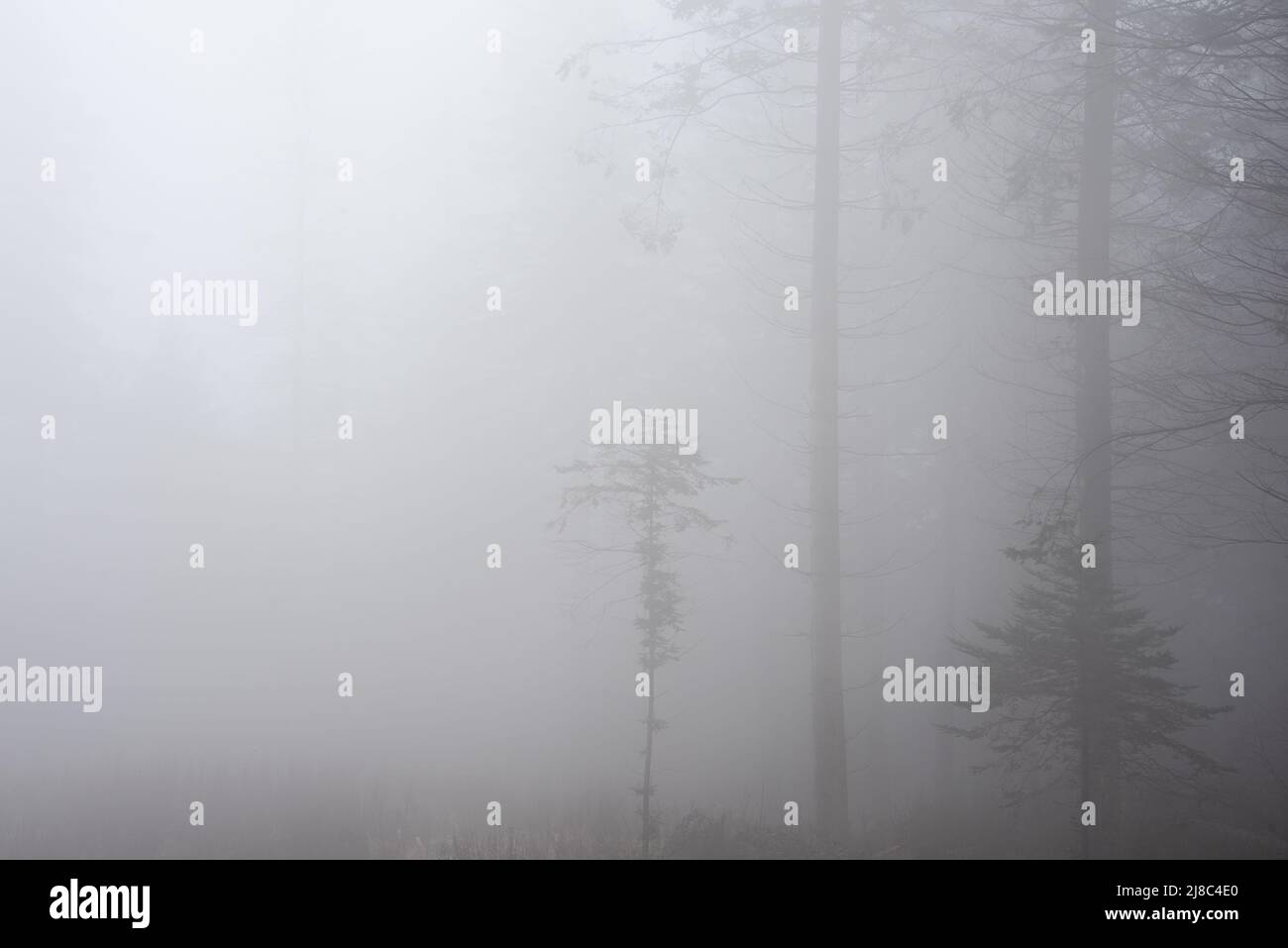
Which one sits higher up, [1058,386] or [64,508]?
[1058,386]

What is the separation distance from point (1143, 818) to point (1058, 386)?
11.9 meters

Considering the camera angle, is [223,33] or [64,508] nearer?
[64,508]

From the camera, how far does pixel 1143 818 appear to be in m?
12.5

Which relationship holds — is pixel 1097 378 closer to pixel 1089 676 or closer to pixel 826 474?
pixel 826 474

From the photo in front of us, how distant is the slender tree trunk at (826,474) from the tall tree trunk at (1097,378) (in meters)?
2.88

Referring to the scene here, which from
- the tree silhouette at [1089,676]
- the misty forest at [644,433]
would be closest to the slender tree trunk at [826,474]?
the misty forest at [644,433]

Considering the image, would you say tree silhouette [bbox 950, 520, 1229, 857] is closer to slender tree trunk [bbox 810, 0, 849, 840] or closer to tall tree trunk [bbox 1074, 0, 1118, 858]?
tall tree trunk [bbox 1074, 0, 1118, 858]

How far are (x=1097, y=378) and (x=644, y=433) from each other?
591 centimetres

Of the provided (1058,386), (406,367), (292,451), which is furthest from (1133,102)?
(292,451)

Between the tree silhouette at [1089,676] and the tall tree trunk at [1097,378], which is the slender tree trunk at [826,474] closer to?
the tree silhouette at [1089,676]

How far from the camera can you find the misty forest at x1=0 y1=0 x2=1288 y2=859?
1115 centimetres

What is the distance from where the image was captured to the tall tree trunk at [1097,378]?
32.9 ft

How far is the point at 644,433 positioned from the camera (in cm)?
1143
